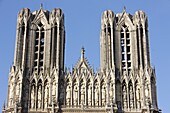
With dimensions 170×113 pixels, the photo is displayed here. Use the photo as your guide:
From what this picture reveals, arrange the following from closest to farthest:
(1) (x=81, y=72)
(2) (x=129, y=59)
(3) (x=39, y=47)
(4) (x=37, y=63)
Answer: (1) (x=81, y=72) → (4) (x=37, y=63) → (2) (x=129, y=59) → (3) (x=39, y=47)

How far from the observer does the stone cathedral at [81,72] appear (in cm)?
4178

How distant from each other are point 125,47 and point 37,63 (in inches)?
410

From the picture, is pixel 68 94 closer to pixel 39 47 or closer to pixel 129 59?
pixel 39 47

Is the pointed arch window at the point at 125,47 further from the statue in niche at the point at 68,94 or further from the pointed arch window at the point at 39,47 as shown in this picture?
the pointed arch window at the point at 39,47

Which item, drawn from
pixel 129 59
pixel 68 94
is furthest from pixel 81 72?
pixel 129 59

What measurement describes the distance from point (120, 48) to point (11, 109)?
14.2m

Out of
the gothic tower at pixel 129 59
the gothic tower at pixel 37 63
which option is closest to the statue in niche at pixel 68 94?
the gothic tower at pixel 37 63

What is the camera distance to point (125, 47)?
150 ft

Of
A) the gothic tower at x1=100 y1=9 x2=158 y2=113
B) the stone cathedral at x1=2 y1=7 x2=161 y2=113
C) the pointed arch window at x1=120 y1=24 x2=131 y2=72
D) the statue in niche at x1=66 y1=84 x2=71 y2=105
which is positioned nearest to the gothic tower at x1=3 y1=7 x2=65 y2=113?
the stone cathedral at x1=2 y1=7 x2=161 y2=113

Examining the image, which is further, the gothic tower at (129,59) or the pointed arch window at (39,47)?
the pointed arch window at (39,47)

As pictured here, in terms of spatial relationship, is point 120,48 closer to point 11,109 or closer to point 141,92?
point 141,92

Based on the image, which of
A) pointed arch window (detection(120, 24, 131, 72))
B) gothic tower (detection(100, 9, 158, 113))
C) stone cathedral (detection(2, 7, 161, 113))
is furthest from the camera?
pointed arch window (detection(120, 24, 131, 72))

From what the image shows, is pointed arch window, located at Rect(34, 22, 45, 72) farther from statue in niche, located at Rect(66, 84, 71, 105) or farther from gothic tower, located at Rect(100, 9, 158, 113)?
gothic tower, located at Rect(100, 9, 158, 113)

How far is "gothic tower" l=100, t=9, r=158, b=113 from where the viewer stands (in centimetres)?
4216
